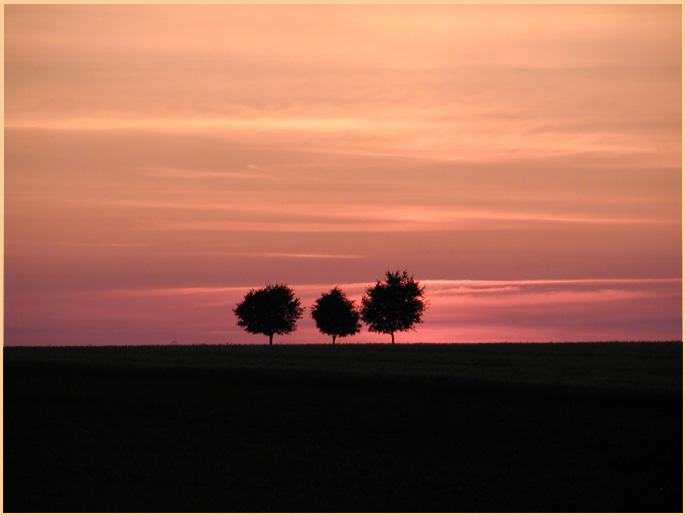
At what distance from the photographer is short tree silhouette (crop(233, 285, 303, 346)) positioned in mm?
98000

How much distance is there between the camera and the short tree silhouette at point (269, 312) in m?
98.0

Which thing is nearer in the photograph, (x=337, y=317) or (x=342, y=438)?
(x=342, y=438)

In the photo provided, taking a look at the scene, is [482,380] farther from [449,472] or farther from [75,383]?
[75,383]

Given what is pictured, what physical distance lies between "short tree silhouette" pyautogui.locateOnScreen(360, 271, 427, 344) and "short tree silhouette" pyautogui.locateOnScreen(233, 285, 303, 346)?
840 cm

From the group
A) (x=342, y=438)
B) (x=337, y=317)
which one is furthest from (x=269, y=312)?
(x=342, y=438)

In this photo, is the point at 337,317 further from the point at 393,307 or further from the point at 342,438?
the point at 342,438

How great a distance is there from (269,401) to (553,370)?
49.6ft

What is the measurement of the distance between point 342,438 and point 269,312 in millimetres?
68782

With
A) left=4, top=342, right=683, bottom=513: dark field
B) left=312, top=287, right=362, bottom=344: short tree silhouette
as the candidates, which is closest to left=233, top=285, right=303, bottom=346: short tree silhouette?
left=312, top=287, right=362, bottom=344: short tree silhouette

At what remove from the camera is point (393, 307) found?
96.8m

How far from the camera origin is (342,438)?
2998 centimetres

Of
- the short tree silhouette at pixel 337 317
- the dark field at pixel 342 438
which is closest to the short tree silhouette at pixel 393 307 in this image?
the short tree silhouette at pixel 337 317

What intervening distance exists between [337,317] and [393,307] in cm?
689

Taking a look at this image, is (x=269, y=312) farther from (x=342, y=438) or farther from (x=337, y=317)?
(x=342, y=438)
